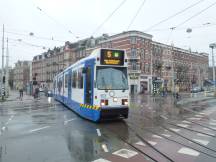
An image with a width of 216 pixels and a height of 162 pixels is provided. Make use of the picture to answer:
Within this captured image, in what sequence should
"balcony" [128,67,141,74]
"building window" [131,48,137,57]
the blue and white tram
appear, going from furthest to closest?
"balcony" [128,67,141,74]
"building window" [131,48,137,57]
the blue and white tram

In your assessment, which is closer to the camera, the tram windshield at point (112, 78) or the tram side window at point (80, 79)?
the tram windshield at point (112, 78)

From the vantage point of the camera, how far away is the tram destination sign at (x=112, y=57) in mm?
11397

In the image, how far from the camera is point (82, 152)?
6.56m

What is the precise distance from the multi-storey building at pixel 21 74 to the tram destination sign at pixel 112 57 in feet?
340

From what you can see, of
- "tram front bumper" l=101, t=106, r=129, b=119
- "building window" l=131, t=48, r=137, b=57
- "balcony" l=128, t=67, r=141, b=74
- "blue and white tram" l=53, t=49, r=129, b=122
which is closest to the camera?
"tram front bumper" l=101, t=106, r=129, b=119

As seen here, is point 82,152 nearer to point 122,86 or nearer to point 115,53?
point 122,86

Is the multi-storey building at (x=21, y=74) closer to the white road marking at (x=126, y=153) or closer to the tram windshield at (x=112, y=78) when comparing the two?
the tram windshield at (x=112, y=78)

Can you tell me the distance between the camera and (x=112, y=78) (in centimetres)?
1143

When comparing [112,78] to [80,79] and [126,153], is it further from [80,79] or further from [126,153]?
[126,153]

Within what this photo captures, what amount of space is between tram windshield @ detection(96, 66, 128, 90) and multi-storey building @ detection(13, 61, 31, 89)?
104 meters

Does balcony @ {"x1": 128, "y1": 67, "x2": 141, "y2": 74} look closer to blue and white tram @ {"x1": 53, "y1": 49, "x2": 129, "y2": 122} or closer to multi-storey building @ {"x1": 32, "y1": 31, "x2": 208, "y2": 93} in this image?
multi-storey building @ {"x1": 32, "y1": 31, "x2": 208, "y2": 93}

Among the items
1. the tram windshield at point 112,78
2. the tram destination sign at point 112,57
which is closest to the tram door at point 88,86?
the tram windshield at point 112,78

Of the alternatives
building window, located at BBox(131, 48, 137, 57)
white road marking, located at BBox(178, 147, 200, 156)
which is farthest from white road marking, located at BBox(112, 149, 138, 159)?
building window, located at BBox(131, 48, 137, 57)

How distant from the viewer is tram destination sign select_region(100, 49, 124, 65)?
37.4 feet
